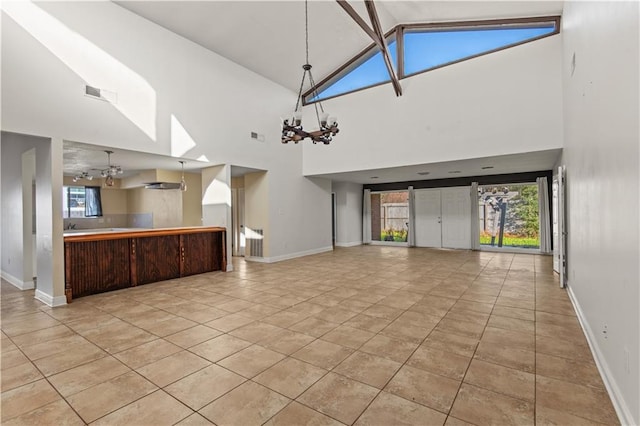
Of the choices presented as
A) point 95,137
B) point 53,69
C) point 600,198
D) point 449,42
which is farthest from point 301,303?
point 449,42

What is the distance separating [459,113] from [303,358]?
557 cm

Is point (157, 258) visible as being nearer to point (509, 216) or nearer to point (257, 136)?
point (257, 136)

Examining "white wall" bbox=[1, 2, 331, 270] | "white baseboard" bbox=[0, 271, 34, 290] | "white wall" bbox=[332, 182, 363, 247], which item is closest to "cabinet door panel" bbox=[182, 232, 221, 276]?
"white wall" bbox=[1, 2, 331, 270]

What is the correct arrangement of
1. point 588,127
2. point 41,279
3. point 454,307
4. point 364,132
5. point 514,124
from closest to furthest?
point 588,127, point 454,307, point 41,279, point 514,124, point 364,132

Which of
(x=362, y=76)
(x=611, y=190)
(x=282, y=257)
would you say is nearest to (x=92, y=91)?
(x=282, y=257)

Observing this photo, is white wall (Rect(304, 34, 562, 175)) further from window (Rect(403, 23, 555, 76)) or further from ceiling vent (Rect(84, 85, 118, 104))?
ceiling vent (Rect(84, 85, 118, 104))

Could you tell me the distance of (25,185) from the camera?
5074 mm

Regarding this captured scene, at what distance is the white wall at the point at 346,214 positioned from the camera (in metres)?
10.7

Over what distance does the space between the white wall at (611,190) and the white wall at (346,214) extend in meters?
7.68

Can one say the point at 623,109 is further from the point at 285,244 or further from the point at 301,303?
the point at 285,244

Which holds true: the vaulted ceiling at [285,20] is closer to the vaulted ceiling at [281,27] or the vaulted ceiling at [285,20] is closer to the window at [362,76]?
the vaulted ceiling at [281,27]

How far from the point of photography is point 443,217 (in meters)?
9.80

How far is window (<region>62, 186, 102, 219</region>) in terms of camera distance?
7.92m

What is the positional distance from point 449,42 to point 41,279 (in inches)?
327
